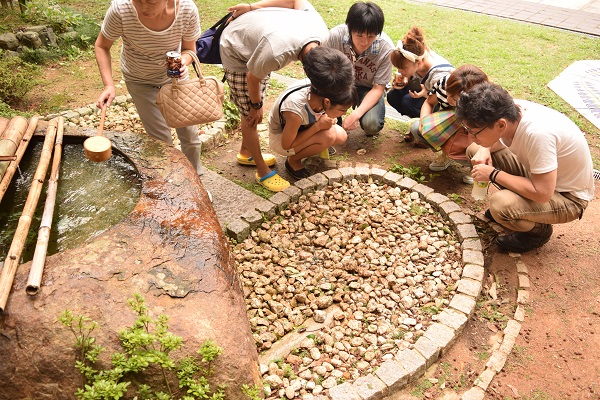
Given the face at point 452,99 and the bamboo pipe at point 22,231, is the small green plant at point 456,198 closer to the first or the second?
the face at point 452,99

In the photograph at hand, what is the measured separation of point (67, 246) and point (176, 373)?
3.06 ft

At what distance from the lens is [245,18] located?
10.6 ft

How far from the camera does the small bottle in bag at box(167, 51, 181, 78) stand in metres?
2.80

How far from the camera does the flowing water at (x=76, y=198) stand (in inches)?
95.1

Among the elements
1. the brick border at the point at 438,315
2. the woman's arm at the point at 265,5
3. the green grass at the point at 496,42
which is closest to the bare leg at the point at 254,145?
the brick border at the point at 438,315

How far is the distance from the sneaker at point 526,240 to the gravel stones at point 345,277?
33 centimetres

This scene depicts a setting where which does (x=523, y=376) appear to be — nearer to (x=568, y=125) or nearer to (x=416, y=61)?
(x=568, y=125)

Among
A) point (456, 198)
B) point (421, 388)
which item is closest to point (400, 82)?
point (456, 198)

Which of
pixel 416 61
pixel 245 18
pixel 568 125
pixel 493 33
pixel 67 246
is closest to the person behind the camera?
pixel 67 246

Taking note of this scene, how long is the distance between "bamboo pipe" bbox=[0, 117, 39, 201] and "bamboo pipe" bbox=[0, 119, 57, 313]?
139 millimetres

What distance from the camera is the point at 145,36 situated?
9.67 feet

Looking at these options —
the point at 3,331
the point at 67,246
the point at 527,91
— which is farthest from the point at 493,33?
the point at 3,331

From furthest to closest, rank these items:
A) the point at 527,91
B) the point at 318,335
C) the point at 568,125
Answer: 1. the point at 527,91
2. the point at 568,125
3. the point at 318,335

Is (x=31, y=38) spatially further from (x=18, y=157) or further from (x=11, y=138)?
(x=18, y=157)
